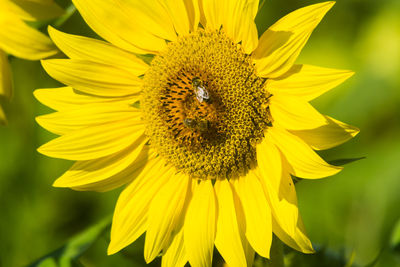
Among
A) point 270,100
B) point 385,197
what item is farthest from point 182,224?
point 385,197

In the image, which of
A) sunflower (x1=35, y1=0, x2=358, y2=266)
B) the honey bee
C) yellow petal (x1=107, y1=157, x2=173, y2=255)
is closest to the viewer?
sunflower (x1=35, y1=0, x2=358, y2=266)

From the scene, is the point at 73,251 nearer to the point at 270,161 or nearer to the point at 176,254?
the point at 176,254

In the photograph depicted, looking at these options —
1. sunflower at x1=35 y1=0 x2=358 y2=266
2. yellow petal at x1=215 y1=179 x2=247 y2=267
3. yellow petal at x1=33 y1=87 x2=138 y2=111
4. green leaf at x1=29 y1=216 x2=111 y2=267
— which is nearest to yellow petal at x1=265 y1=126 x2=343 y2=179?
sunflower at x1=35 y1=0 x2=358 y2=266

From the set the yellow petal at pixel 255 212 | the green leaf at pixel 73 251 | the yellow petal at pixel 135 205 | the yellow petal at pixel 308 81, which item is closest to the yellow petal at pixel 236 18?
the yellow petal at pixel 308 81

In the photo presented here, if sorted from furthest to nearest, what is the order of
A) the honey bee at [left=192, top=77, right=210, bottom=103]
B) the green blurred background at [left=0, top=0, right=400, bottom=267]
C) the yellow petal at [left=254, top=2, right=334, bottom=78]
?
the green blurred background at [left=0, top=0, right=400, bottom=267], the honey bee at [left=192, top=77, right=210, bottom=103], the yellow petal at [left=254, top=2, right=334, bottom=78]

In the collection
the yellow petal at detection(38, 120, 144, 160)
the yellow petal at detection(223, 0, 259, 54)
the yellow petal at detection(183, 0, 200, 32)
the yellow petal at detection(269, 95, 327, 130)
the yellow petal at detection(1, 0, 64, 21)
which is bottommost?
the yellow petal at detection(269, 95, 327, 130)

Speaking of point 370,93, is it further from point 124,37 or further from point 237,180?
point 124,37

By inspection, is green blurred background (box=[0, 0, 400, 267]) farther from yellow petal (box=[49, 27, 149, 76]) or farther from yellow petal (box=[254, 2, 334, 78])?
yellow petal (box=[254, 2, 334, 78])
